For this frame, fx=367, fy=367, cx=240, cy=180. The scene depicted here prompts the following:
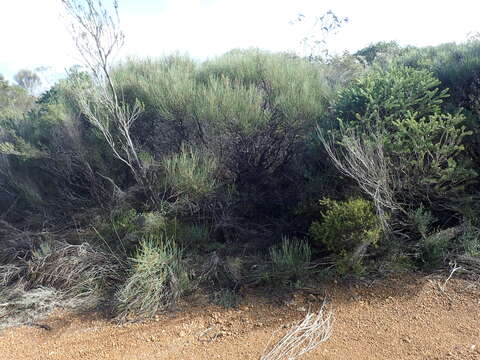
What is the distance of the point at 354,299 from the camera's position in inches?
154

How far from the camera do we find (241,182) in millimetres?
5926

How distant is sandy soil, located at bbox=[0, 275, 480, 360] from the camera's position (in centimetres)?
321

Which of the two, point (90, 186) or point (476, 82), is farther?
point (90, 186)

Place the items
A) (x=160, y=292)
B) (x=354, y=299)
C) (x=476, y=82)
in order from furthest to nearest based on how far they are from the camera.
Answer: (x=476, y=82), (x=160, y=292), (x=354, y=299)

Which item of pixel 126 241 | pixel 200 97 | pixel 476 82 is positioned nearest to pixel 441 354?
pixel 126 241

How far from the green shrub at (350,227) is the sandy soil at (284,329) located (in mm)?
467

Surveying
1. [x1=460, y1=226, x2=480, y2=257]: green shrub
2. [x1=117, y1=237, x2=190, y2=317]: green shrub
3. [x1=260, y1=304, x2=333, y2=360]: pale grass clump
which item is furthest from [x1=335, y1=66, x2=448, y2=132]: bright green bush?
[x1=117, y1=237, x2=190, y2=317]: green shrub

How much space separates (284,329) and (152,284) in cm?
155

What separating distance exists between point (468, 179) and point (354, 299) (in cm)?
205

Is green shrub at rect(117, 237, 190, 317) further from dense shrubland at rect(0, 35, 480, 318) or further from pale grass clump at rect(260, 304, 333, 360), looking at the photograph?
pale grass clump at rect(260, 304, 333, 360)

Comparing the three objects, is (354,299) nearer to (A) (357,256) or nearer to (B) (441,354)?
(A) (357,256)

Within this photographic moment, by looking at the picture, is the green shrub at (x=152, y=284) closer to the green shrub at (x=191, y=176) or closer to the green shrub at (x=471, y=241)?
the green shrub at (x=191, y=176)

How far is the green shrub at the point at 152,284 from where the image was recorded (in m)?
4.08

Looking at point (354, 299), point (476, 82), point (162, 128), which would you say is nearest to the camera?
point (354, 299)
